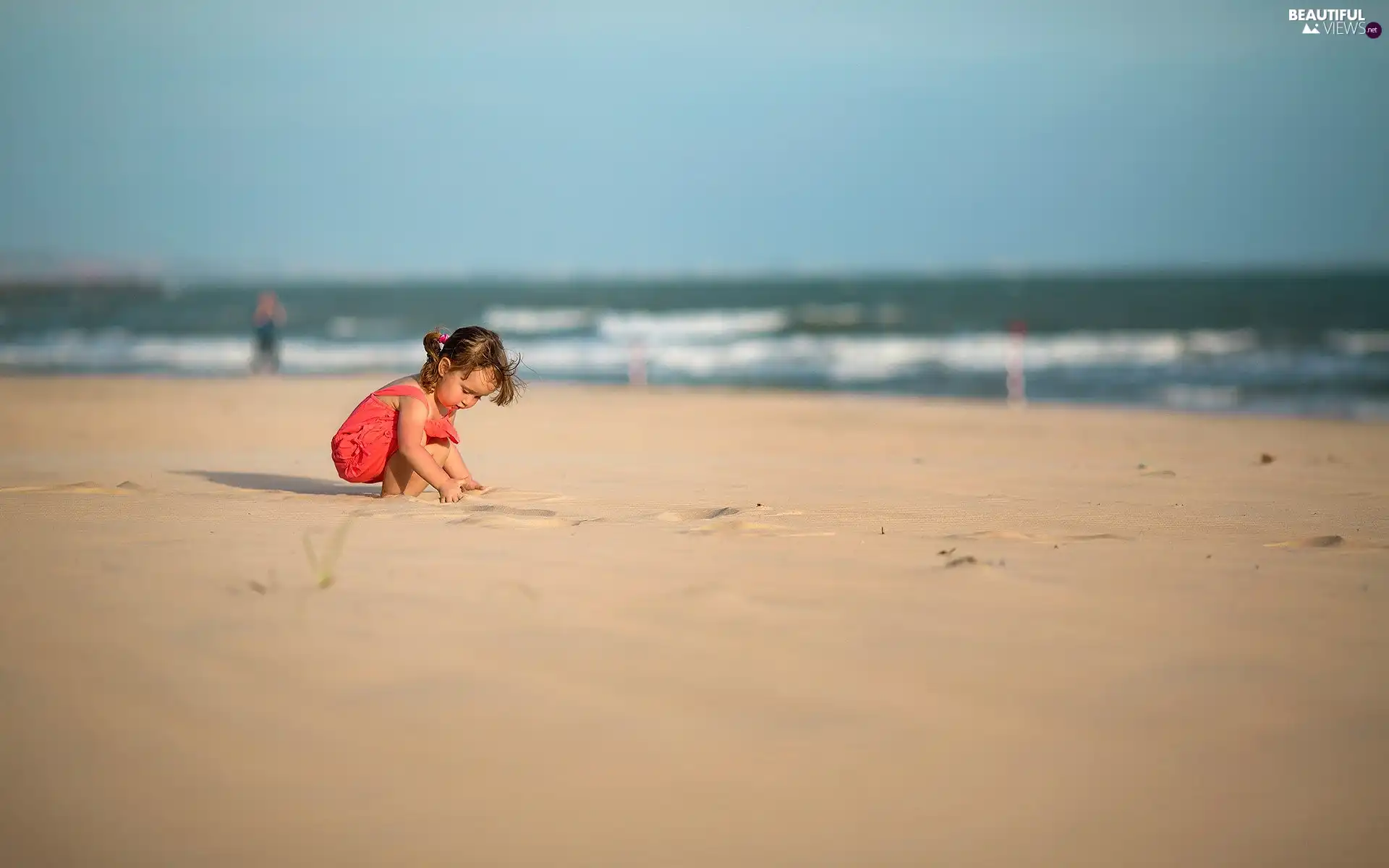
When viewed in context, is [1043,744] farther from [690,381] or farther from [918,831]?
[690,381]

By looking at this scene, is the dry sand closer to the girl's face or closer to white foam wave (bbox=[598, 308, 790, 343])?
the girl's face

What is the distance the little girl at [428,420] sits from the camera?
19.6 feet

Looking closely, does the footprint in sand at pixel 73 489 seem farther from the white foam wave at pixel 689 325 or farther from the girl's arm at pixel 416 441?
the white foam wave at pixel 689 325

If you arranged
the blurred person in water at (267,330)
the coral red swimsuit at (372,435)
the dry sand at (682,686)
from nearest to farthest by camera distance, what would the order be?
the dry sand at (682,686) < the coral red swimsuit at (372,435) < the blurred person in water at (267,330)

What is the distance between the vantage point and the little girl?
19.6 feet

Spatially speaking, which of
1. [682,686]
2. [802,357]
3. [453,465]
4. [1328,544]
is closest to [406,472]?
[453,465]

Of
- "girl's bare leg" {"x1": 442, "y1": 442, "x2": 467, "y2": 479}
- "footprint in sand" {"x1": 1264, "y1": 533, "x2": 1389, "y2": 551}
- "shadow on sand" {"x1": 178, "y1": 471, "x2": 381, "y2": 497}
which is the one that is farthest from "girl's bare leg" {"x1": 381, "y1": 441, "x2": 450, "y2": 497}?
"footprint in sand" {"x1": 1264, "y1": 533, "x2": 1389, "y2": 551}

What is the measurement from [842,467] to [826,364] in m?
24.5

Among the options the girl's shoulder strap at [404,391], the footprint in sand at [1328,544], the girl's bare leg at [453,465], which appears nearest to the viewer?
the footprint in sand at [1328,544]

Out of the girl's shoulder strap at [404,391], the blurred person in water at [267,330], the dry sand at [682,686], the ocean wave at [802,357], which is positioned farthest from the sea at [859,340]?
the dry sand at [682,686]

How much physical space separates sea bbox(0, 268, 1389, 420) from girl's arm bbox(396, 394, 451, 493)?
48.1 feet

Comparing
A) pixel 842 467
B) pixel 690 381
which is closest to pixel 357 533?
pixel 842 467

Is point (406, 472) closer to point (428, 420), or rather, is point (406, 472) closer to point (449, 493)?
point (428, 420)

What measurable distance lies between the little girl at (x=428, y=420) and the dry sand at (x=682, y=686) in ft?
1.06
